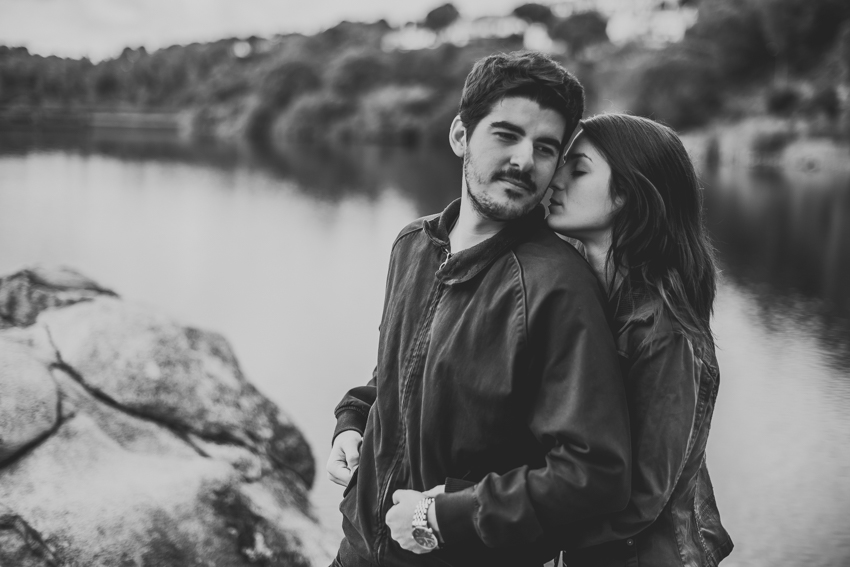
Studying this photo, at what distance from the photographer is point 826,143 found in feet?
104

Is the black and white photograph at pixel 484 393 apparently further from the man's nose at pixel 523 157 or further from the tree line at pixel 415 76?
the tree line at pixel 415 76

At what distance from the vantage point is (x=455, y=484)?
1.74 m

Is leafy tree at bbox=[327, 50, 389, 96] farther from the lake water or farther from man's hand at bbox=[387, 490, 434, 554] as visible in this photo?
man's hand at bbox=[387, 490, 434, 554]

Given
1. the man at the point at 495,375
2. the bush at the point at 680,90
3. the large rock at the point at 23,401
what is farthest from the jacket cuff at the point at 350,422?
the bush at the point at 680,90

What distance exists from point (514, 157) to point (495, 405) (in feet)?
2.04

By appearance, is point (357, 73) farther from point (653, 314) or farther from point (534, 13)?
point (653, 314)

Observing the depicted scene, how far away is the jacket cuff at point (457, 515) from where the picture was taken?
5.47 ft

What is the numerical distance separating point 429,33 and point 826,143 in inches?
2682

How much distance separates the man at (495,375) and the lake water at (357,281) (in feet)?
11.1

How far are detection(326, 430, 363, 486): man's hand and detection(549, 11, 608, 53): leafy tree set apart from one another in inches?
2935

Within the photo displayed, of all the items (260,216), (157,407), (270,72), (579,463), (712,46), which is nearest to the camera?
(579,463)

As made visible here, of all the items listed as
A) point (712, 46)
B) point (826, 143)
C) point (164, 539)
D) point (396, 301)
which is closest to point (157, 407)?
point (164, 539)

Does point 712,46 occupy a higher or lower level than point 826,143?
higher

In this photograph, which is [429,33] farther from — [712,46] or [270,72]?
[712,46]
